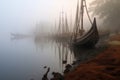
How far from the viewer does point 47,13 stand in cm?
1078

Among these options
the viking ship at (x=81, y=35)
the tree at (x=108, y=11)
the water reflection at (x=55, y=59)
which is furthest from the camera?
the tree at (x=108, y=11)

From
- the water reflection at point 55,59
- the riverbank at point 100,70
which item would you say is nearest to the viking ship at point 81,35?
the water reflection at point 55,59

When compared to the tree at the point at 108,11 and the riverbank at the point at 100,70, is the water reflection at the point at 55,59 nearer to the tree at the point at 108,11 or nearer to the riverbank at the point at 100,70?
the riverbank at the point at 100,70

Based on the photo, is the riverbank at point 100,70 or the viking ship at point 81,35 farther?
the viking ship at point 81,35

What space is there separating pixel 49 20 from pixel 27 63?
8.46 ft

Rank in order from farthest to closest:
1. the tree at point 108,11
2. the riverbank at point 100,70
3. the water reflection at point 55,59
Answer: the tree at point 108,11
the water reflection at point 55,59
the riverbank at point 100,70

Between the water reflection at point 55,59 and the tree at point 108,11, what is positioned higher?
the tree at point 108,11

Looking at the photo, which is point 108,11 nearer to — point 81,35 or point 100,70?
point 81,35

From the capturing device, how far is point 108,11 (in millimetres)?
10898

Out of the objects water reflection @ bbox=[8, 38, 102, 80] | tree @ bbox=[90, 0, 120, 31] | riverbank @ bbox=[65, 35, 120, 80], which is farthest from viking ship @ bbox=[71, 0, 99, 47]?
riverbank @ bbox=[65, 35, 120, 80]

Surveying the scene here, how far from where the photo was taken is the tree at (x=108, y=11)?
10312 mm

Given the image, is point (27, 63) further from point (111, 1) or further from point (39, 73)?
point (111, 1)

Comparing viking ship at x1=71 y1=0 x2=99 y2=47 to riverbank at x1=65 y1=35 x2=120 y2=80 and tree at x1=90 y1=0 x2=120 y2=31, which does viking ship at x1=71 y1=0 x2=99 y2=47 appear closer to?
tree at x1=90 y1=0 x2=120 y2=31

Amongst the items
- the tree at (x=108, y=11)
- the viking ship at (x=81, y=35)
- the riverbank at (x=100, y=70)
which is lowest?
the riverbank at (x=100, y=70)
